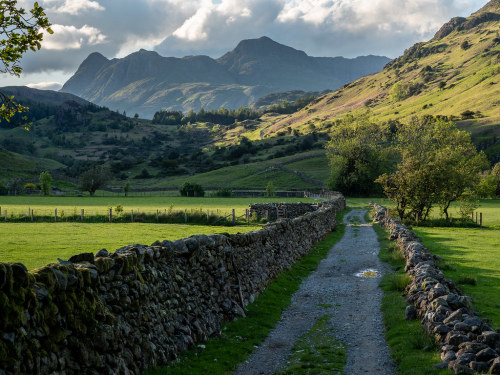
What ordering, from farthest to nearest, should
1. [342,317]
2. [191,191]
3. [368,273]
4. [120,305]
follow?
[191,191], [368,273], [342,317], [120,305]

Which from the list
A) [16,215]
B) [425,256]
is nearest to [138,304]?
[425,256]

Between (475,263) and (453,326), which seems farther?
(475,263)

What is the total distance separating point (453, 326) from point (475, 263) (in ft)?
49.8

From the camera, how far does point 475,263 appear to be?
Answer: 24.2 metres

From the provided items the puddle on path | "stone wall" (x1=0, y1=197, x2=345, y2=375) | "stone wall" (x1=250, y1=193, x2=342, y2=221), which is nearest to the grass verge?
the puddle on path

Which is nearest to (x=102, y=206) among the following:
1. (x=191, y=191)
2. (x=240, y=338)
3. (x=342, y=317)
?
(x=191, y=191)

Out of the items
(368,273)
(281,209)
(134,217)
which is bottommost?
(368,273)

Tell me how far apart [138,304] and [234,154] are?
187 metres

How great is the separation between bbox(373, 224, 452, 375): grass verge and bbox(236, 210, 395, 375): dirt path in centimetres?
26

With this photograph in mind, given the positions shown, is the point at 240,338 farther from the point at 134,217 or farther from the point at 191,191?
the point at 191,191

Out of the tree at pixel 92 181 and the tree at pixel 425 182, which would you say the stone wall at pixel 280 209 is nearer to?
the tree at pixel 425 182

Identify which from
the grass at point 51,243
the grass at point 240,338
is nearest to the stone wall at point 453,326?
the grass at point 240,338

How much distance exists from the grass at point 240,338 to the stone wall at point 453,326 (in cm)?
463

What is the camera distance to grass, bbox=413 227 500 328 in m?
15.6
